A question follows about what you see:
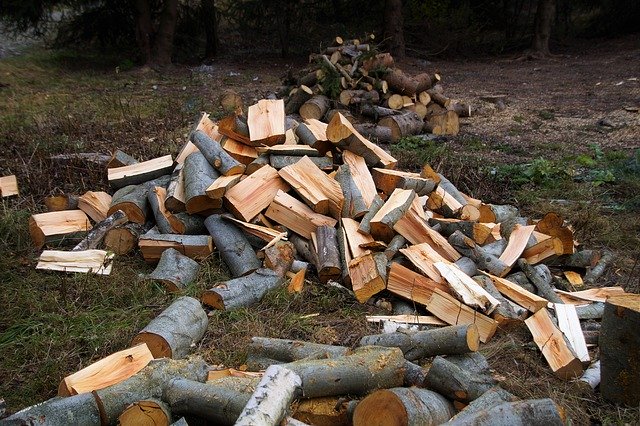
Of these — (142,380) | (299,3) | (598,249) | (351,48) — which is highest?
(299,3)

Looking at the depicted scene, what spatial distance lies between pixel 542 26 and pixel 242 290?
50.4ft

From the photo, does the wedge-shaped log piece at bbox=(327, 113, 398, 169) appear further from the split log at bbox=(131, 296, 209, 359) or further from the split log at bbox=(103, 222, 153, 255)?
the split log at bbox=(131, 296, 209, 359)

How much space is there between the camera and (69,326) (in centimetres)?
396

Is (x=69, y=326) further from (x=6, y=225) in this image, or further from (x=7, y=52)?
(x=7, y=52)

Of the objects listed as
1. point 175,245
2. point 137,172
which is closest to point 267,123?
point 137,172

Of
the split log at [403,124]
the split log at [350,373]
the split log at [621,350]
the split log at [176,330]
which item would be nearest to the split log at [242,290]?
the split log at [176,330]

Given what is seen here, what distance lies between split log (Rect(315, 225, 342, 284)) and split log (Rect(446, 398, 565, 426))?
2.04 meters

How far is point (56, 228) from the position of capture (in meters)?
5.12

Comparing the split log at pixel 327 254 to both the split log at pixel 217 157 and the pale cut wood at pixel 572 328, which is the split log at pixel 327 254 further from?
the pale cut wood at pixel 572 328

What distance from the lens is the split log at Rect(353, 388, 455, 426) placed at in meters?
2.47

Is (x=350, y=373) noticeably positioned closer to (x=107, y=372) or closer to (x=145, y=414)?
(x=145, y=414)

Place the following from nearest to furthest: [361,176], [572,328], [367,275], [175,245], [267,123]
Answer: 1. [572,328]
2. [367,275]
3. [175,245]
4. [361,176]
5. [267,123]

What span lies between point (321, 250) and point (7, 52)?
45.0 ft

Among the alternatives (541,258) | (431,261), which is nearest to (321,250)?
(431,261)
